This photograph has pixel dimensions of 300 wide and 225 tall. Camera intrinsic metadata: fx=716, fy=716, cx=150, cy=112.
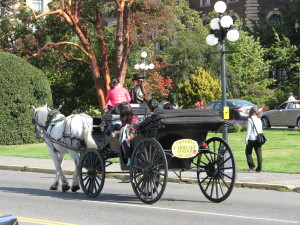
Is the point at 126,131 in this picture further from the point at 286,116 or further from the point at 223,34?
the point at 286,116

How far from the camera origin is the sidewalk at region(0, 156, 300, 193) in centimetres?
1571

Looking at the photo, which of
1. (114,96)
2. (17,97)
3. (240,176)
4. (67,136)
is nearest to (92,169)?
(67,136)

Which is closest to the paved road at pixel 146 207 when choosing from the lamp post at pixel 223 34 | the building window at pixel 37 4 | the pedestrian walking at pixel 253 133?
the lamp post at pixel 223 34

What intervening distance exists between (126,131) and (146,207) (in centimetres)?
167

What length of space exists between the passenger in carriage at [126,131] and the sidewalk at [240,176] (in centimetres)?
66

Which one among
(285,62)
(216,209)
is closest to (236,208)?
(216,209)

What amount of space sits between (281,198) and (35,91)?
2125 cm

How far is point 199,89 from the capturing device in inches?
1941

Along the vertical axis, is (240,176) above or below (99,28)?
below

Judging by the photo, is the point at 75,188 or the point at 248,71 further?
the point at 248,71

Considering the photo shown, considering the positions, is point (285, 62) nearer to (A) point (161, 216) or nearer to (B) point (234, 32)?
(B) point (234, 32)

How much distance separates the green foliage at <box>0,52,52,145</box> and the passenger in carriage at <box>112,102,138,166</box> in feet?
64.7

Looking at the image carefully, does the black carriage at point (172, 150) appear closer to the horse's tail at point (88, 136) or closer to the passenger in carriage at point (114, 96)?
the horse's tail at point (88, 136)

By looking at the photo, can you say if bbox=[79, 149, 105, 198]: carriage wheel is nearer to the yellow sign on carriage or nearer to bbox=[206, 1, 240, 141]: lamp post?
the yellow sign on carriage
